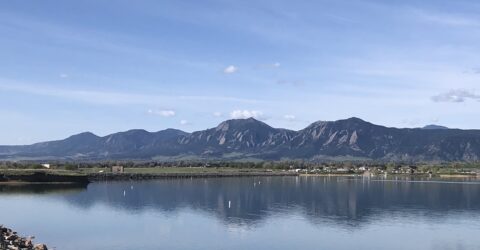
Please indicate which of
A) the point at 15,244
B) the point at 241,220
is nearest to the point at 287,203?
the point at 241,220

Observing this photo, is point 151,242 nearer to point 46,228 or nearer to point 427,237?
point 46,228

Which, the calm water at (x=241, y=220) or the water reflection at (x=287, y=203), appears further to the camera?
the water reflection at (x=287, y=203)

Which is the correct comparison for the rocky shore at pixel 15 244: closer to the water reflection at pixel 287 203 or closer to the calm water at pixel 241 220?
the calm water at pixel 241 220

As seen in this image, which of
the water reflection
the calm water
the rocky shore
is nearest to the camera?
the rocky shore

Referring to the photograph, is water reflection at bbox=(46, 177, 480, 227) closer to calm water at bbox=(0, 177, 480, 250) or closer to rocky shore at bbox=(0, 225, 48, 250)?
calm water at bbox=(0, 177, 480, 250)

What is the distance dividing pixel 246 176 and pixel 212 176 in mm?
12886

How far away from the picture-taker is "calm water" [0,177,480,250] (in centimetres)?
5144

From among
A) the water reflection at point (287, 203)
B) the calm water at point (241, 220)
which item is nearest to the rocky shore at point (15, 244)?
the calm water at point (241, 220)

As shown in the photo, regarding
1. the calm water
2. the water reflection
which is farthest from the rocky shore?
the water reflection

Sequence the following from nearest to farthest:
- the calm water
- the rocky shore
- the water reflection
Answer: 1. the rocky shore
2. the calm water
3. the water reflection

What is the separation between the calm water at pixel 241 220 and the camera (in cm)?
5144

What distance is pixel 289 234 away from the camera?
56.5m

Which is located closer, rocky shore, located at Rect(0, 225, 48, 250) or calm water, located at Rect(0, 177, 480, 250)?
rocky shore, located at Rect(0, 225, 48, 250)

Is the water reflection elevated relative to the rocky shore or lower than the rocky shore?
elevated
